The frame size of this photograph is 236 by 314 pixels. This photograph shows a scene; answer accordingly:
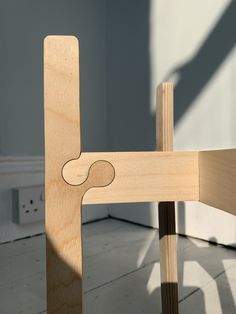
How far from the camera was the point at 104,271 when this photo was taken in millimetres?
777

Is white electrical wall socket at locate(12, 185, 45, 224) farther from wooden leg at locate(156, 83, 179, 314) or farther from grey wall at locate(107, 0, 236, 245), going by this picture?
wooden leg at locate(156, 83, 179, 314)

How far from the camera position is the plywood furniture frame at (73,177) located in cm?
30

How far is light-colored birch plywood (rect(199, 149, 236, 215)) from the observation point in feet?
0.88

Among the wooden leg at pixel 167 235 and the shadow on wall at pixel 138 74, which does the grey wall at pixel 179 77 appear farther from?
the wooden leg at pixel 167 235

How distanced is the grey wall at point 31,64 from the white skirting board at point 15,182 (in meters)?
0.03

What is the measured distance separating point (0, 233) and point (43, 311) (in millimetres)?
474

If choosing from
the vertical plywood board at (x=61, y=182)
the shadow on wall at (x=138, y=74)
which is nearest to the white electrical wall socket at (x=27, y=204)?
the shadow on wall at (x=138, y=74)

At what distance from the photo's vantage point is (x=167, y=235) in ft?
1.78

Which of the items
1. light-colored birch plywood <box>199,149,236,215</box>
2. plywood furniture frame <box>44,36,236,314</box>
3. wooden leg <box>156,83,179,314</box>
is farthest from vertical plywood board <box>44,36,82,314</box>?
wooden leg <box>156,83,179,314</box>

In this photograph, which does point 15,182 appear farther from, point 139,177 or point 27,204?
point 139,177

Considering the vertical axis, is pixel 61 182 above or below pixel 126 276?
above

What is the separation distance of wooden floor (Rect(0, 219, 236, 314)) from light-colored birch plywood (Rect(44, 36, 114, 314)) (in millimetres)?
331

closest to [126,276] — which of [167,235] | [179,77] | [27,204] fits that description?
[167,235]

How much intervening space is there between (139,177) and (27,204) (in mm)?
791
